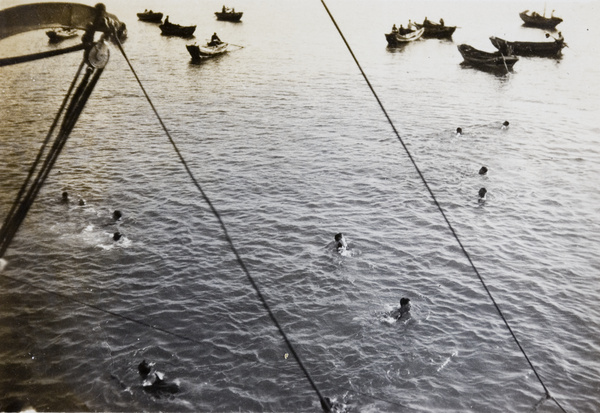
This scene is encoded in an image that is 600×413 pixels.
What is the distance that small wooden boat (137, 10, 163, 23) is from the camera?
2977 inches

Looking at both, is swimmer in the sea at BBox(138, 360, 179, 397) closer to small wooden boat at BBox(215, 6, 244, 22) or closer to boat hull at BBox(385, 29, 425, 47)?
boat hull at BBox(385, 29, 425, 47)

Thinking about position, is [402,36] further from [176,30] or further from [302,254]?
[302,254]

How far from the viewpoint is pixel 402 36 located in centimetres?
6738

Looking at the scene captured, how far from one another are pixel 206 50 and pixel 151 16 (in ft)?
96.0

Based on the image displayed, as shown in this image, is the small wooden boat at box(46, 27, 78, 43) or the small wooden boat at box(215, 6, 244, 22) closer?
the small wooden boat at box(46, 27, 78, 43)

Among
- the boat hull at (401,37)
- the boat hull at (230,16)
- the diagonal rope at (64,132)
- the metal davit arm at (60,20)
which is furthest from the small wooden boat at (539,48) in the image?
the diagonal rope at (64,132)

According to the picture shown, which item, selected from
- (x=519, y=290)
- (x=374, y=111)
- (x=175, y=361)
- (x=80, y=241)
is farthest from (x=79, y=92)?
(x=374, y=111)

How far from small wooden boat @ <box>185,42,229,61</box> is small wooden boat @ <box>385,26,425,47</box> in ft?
76.4

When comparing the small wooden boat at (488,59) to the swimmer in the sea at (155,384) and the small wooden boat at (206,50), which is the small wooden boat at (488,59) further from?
the swimmer in the sea at (155,384)

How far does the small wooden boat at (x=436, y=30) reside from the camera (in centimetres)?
7112

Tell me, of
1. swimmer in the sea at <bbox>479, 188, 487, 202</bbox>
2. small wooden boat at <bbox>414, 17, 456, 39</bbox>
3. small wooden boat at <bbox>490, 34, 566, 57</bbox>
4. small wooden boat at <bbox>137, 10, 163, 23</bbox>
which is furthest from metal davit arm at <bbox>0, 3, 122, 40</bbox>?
small wooden boat at <bbox>137, 10, 163, 23</bbox>

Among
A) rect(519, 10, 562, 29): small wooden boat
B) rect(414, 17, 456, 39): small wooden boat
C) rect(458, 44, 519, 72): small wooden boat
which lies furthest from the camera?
rect(519, 10, 562, 29): small wooden boat

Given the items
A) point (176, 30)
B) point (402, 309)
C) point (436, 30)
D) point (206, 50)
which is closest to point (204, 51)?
point (206, 50)

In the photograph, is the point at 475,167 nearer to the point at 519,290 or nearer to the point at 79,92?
the point at 519,290
